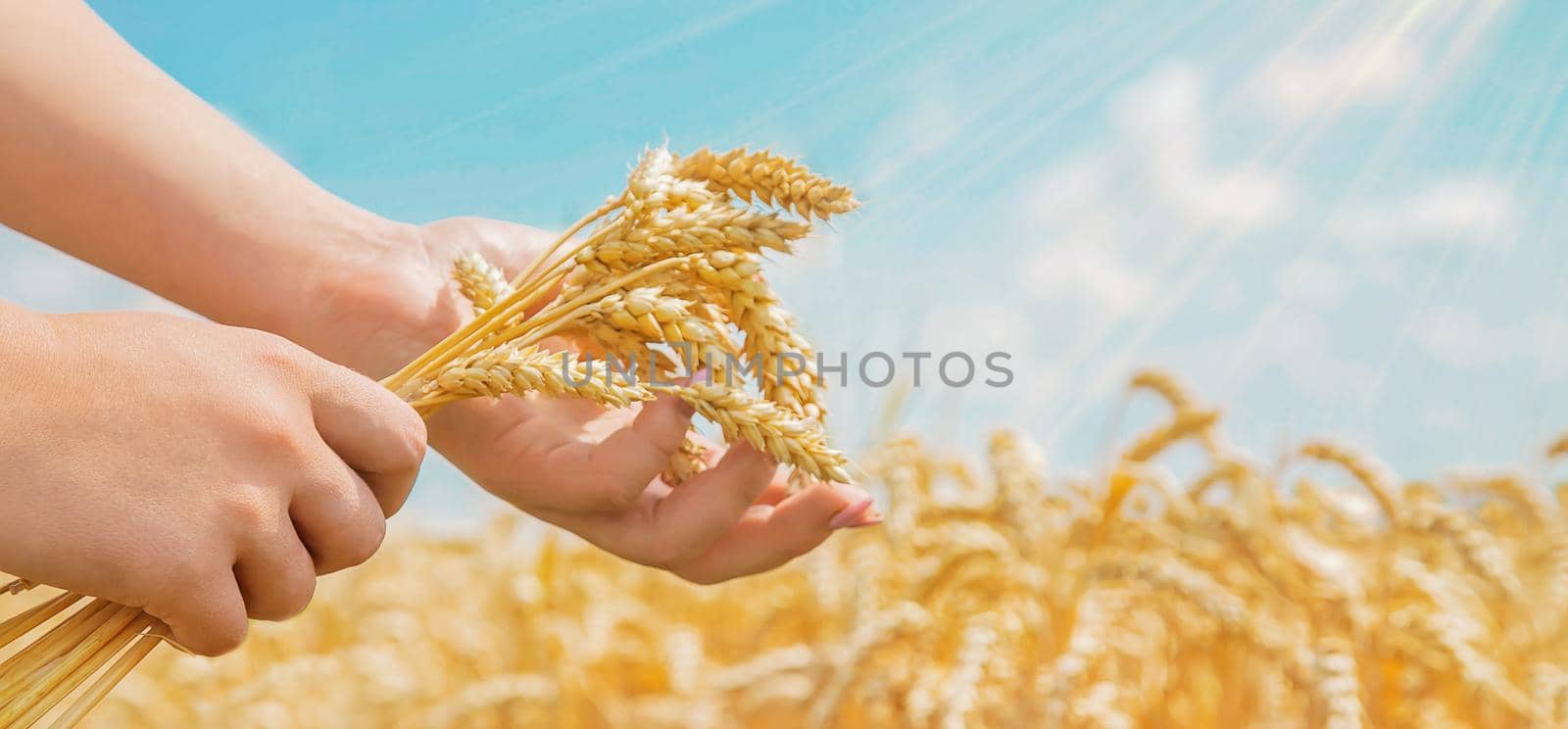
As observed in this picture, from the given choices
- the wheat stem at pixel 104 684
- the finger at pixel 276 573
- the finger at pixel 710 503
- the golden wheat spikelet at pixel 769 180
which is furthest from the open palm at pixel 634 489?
the wheat stem at pixel 104 684

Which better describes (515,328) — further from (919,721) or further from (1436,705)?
(1436,705)

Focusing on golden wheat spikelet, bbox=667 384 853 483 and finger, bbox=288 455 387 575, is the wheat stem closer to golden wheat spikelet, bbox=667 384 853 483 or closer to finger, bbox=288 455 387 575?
finger, bbox=288 455 387 575

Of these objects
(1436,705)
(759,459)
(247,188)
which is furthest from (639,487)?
(1436,705)

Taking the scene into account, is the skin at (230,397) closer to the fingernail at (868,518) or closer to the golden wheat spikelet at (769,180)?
the fingernail at (868,518)

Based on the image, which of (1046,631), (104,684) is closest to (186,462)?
(104,684)

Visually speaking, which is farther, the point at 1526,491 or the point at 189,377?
the point at 1526,491

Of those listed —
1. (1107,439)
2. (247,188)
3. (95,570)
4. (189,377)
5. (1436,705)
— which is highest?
(1107,439)

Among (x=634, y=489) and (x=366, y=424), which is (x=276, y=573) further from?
(x=634, y=489)
